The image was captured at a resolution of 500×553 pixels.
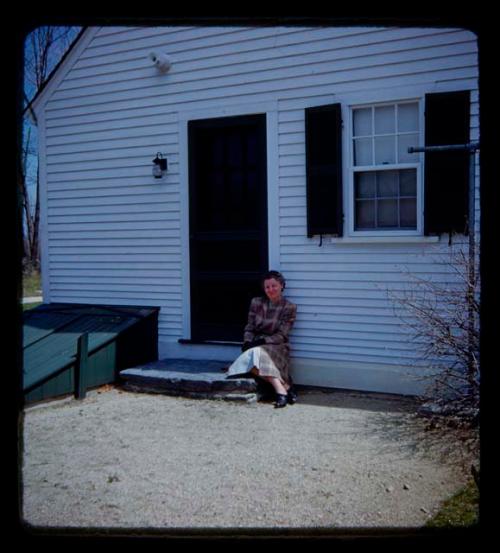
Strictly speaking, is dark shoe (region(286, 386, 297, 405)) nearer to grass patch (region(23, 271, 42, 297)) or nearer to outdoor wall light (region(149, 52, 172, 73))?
outdoor wall light (region(149, 52, 172, 73))

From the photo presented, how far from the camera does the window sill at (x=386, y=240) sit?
18.7 ft

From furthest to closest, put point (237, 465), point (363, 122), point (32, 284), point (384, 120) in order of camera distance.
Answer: point (32, 284) < point (363, 122) < point (384, 120) < point (237, 465)

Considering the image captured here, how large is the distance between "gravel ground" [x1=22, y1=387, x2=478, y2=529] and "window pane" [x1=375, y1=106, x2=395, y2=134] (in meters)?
2.83

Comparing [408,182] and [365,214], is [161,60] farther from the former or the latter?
[408,182]

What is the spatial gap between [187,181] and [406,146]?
2689mm

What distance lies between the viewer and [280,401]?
5.62 metres

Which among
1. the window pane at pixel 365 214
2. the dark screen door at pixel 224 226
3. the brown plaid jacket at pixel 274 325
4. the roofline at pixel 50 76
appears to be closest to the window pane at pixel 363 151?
the window pane at pixel 365 214

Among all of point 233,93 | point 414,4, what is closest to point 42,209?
point 233,93

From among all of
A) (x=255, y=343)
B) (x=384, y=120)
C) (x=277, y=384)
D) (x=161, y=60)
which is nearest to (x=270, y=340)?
(x=255, y=343)

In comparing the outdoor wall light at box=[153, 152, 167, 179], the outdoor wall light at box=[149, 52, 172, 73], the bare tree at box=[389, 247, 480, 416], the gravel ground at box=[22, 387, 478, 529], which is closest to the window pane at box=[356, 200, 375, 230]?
the bare tree at box=[389, 247, 480, 416]

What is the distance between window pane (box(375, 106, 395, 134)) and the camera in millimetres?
5980

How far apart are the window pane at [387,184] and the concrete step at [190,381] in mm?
2450

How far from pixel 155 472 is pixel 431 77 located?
4.54m

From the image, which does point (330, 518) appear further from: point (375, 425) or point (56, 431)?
point (56, 431)
